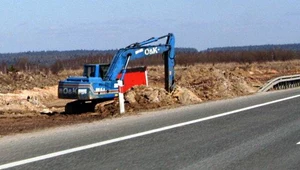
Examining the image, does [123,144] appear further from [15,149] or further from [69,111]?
[69,111]

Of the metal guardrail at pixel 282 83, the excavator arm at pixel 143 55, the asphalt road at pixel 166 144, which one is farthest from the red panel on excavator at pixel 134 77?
the metal guardrail at pixel 282 83

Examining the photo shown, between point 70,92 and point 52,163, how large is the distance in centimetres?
1442

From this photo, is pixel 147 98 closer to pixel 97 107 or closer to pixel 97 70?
pixel 97 107

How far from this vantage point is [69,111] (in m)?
26.0

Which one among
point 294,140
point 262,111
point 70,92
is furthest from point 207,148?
point 70,92

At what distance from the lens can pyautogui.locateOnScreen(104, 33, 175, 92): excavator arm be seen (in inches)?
1021

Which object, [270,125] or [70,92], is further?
[70,92]

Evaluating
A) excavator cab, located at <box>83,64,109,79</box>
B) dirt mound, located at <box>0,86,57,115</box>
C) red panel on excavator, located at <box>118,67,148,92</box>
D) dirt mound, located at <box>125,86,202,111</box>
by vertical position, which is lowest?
dirt mound, located at <box>0,86,57,115</box>

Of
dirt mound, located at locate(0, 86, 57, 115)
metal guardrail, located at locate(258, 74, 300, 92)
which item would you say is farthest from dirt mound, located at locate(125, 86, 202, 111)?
metal guardrail, located at locate(258, 74, 300, 92)

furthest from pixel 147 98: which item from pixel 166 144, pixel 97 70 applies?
pixel 166 144

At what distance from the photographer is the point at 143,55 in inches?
1075

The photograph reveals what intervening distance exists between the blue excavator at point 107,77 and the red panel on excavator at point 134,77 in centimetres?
61

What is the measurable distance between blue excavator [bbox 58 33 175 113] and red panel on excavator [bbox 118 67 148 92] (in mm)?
614

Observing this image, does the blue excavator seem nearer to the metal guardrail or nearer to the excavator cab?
the excavator cab
